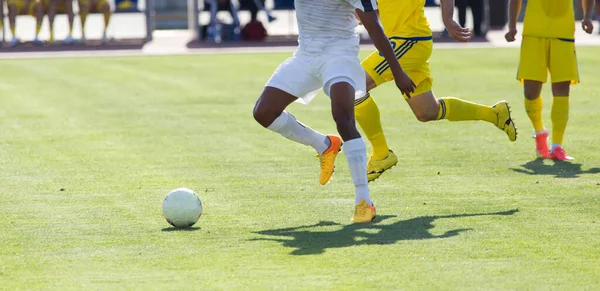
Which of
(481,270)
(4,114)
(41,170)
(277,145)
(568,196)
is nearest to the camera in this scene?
(481,270)

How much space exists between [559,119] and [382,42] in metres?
3.53

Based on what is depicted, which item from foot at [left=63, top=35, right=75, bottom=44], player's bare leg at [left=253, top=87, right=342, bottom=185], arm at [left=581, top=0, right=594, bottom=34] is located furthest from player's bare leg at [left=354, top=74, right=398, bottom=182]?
foot at [left=63, top=35, right=75, bottom=44]

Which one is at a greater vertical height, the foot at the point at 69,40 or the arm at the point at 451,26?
the arm at the point at 451,26

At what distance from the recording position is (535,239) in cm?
719

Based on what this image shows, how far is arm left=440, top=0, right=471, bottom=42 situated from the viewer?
9.24m

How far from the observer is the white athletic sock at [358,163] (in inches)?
311

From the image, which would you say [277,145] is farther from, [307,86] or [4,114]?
[4,114]

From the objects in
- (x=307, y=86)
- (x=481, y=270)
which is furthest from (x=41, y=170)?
(x=481, y=270)

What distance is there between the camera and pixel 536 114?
36.3 feet

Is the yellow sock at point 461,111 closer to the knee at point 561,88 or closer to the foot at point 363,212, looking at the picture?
the knee at point 561,88

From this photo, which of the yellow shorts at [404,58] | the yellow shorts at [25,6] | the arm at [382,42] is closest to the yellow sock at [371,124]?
the yellow shorts at [404,58]

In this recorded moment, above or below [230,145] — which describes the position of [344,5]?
above

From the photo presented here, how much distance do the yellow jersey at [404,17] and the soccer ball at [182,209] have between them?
2539 mm

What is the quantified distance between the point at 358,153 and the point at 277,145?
4.19m
